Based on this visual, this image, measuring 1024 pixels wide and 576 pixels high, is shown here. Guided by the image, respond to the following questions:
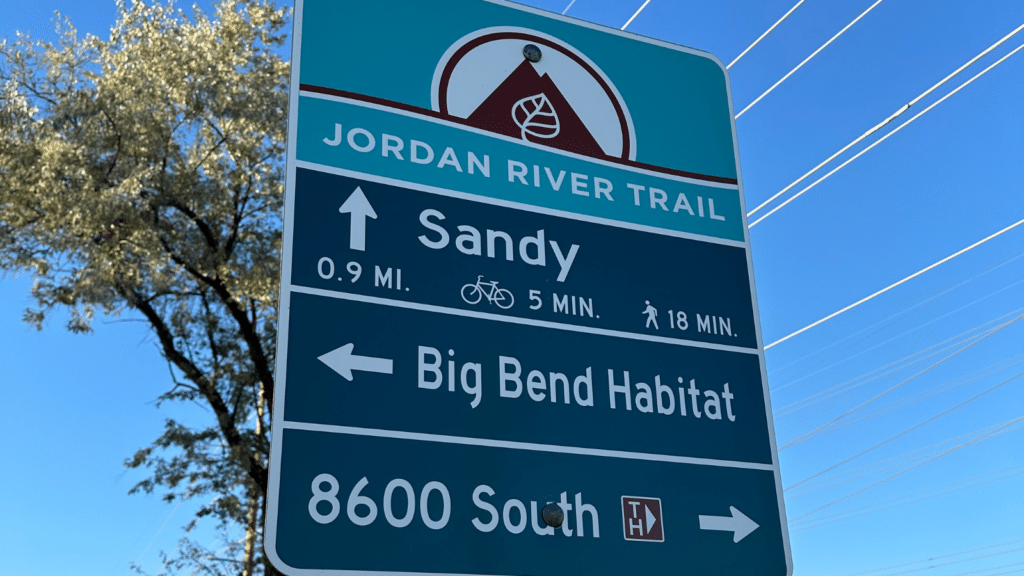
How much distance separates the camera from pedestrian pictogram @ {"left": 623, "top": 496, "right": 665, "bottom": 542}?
2705 mm

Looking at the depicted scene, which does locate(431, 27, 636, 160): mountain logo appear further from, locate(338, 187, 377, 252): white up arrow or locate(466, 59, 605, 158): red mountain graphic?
locate(338, 187, 377, 252): white up arrow

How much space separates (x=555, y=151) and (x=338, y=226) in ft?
2.80

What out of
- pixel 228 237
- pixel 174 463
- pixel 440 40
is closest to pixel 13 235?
pixel 228 237

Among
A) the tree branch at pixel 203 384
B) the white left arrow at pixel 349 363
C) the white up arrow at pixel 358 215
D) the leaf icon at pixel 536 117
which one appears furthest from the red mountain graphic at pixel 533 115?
the tree branch at pixel 203 384

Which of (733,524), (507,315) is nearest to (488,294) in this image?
(507,315)

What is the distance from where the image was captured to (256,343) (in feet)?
49.7

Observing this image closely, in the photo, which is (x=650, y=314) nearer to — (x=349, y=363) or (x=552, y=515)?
(x=552, y=515)

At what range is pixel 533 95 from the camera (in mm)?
3375

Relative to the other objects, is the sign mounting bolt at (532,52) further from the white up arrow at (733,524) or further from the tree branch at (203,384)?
the tree branch at (203,384)

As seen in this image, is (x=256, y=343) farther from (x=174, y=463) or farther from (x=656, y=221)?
(x=656, y=221)

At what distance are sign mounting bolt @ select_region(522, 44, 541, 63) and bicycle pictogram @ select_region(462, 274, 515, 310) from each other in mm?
950

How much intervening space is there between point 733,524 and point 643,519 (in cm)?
30

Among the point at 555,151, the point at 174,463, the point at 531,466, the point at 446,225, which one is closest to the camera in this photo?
the point at 531,466

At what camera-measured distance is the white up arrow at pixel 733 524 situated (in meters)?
2.81
